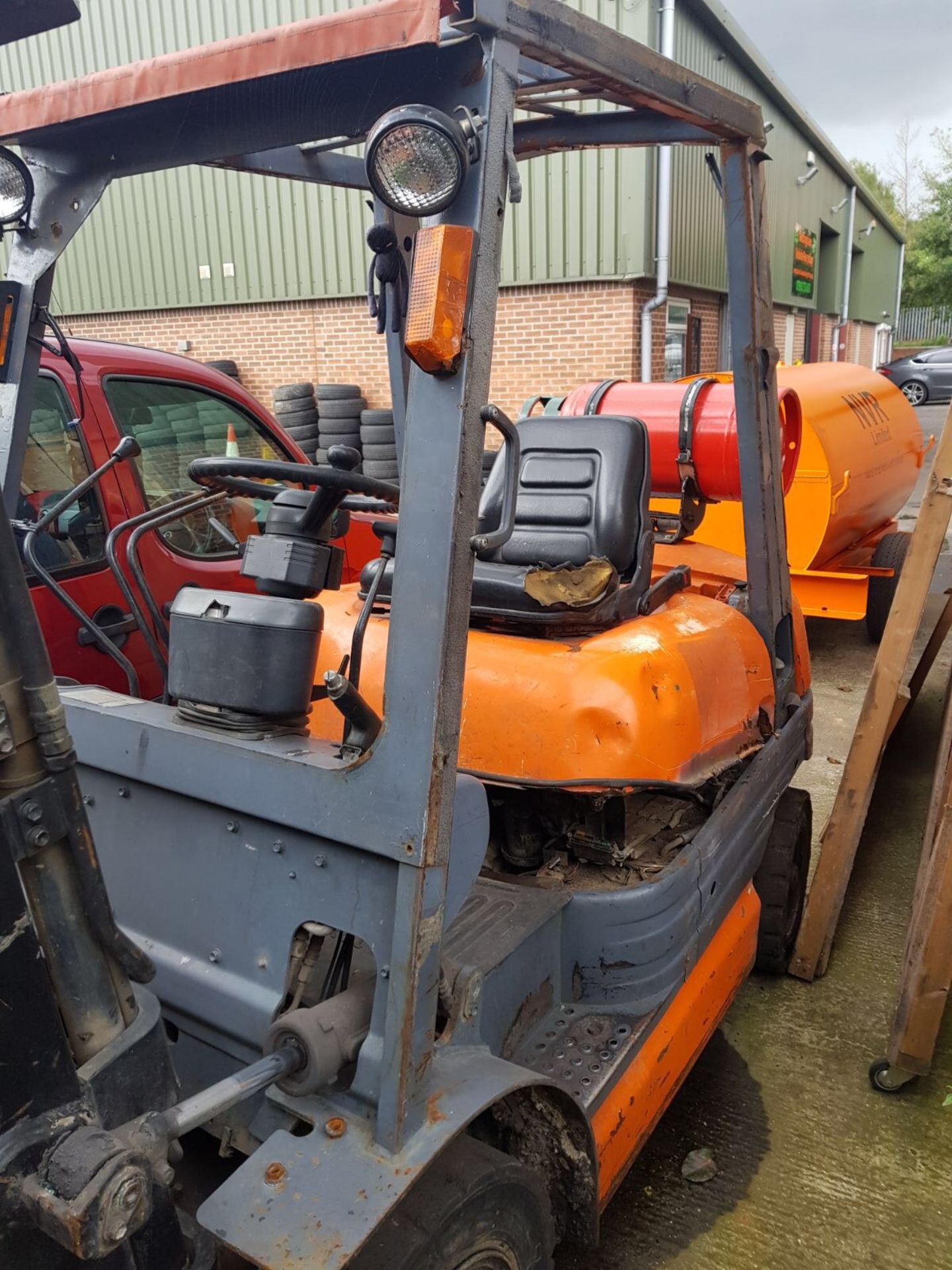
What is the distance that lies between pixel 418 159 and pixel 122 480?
2.54 meters

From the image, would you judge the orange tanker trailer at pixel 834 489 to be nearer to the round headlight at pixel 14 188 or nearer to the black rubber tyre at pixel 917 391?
the round headlight at pixel 14 188

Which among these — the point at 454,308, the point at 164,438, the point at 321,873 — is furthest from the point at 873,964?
the point at 164,438

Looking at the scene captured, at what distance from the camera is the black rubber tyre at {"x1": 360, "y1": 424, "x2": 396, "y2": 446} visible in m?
12.1

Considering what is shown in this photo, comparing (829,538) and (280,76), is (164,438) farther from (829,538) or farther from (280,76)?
(829,538)

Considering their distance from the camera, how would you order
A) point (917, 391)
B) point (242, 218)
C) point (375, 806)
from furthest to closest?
point (917, 391) < point (242, 218) < point (375, 806)

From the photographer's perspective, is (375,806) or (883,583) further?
(883,583)

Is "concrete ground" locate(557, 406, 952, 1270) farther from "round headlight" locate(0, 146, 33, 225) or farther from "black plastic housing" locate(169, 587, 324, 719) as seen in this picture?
"round headlight" locate(0, 146, 33, 225)

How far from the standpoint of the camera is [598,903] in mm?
2301

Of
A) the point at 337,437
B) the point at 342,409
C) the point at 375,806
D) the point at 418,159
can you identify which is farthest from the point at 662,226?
the point at 375,806

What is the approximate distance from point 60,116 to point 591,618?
1700 mm

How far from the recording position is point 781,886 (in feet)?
11.5

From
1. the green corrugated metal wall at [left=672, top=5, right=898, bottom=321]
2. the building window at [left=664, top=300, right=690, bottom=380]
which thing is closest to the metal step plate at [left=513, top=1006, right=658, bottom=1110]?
the green corrugated metal wall at [left=672, top=5, right=898, bottom=321]

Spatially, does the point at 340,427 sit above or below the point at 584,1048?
above

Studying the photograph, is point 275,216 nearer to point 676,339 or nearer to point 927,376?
point 676,339
